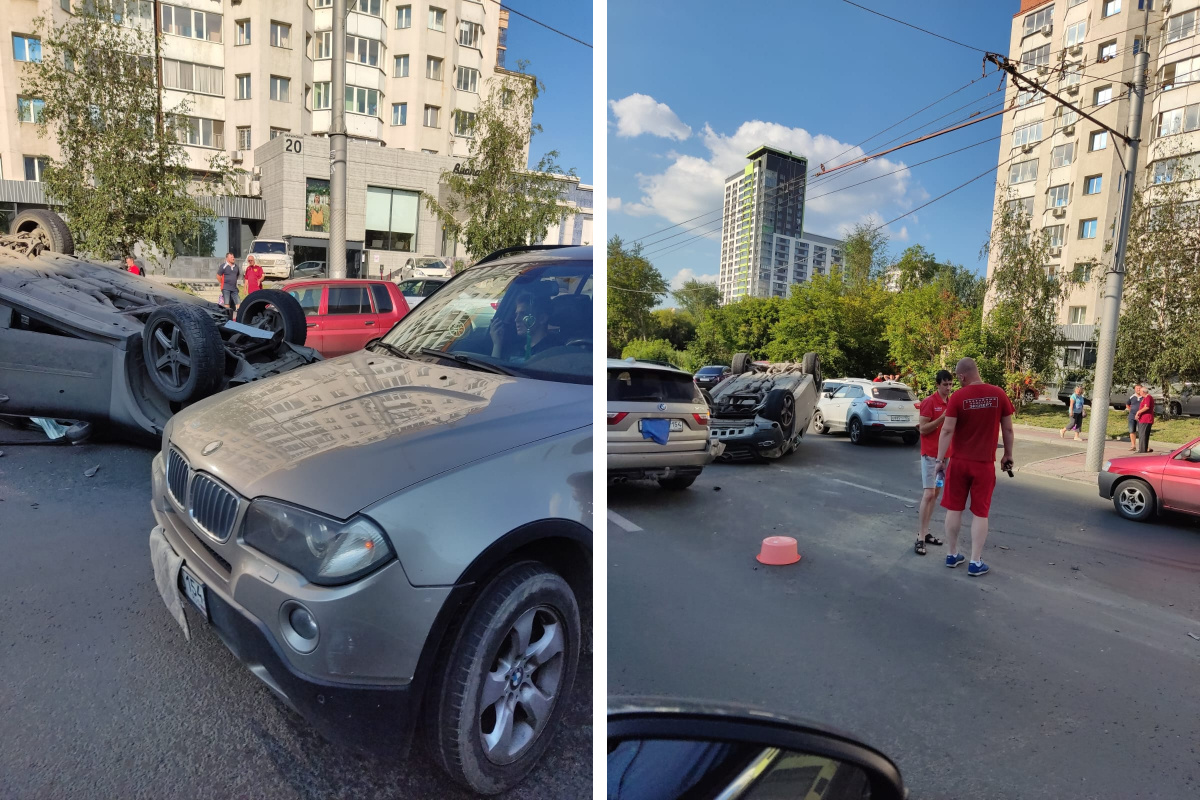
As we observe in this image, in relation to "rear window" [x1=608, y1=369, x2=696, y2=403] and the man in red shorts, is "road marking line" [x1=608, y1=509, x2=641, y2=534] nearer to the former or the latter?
"rear window" [x1=608, y1=369, x2=696, y2=403]

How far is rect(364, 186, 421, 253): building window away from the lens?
1.45m

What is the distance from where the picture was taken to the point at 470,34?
146cm

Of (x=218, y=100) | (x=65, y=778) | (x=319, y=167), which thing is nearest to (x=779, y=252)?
(x=319, y=167)

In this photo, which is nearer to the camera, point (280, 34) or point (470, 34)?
point (470, 34)

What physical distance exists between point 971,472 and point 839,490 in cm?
32

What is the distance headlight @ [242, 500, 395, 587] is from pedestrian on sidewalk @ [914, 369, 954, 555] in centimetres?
130

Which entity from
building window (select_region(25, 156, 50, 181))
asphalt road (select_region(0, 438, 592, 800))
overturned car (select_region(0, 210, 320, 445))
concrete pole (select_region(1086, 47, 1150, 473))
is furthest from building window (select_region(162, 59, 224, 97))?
concrete pole (select_region(1086, 47, 1150, 473))

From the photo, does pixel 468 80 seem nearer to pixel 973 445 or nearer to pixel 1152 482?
pixel 973 445

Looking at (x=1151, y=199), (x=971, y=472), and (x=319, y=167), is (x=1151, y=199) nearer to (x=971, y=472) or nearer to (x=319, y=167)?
(x=971, y=472)

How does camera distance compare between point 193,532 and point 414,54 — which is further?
point 414,54

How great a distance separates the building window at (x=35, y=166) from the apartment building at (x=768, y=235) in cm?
170

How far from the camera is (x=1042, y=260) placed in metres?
1.57

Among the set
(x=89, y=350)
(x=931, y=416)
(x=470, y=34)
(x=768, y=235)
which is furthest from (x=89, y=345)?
(x=931, y=416)

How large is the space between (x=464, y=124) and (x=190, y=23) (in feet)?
2.97
